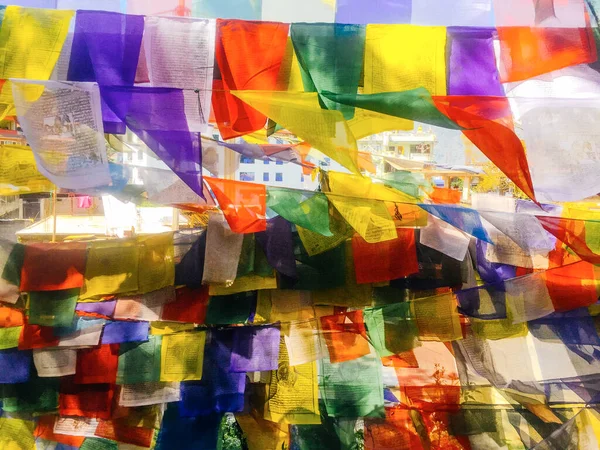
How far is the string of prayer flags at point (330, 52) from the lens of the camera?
94.3 inches

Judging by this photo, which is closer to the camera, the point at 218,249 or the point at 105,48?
the point at 105,48

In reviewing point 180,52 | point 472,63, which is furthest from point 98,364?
point 472,63

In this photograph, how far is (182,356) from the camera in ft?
10.3

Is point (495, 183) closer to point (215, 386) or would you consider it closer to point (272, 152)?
point (272, 152)

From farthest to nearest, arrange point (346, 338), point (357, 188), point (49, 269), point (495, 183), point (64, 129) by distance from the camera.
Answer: point (495, 183) < point (346, 338) < point (49, 269) < point (357, 188) < point (64, 129)

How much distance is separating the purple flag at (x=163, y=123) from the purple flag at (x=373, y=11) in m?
0.82

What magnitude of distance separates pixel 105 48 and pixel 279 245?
49.7 inches

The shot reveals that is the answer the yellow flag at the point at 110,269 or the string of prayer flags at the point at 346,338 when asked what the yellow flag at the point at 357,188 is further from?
the yellow flag at the point at 110,269

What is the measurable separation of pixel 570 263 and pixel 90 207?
8000 millimetres

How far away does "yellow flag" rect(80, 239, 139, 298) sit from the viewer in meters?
3.01

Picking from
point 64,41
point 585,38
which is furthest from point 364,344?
point 64,41

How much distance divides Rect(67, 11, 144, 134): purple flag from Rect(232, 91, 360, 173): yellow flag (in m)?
0.55

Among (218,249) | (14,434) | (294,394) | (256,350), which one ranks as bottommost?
(14,434)

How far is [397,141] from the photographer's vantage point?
687cm
